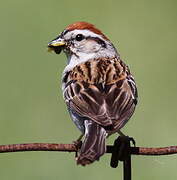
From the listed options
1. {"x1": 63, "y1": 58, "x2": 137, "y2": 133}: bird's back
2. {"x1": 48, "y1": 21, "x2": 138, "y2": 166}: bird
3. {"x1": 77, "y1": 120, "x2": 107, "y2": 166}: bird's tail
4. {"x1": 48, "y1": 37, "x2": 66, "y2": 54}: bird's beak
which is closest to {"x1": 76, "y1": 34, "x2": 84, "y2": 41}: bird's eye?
{"x1": 48, "y1": 21, "x2": 138, "y2": 166}: bird

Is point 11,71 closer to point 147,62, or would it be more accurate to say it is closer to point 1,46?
point 1,46

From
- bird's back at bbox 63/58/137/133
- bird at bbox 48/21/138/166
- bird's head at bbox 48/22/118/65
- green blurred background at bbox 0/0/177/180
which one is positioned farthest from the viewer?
green blurred background at bbox 0/0/177/180

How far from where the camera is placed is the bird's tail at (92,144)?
4410 mm

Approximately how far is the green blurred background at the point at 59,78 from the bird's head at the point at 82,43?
1.08 m

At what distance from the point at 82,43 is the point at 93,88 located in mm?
1169

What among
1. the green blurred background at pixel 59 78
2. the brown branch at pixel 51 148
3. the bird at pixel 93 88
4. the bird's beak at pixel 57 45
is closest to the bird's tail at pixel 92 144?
the bird at pixel 93 88

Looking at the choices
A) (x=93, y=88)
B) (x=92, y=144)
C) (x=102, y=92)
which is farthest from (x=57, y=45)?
(x=92, y=144)

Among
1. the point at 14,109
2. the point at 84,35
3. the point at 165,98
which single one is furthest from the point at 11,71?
the point at 84,35

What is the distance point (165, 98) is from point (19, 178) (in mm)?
2032

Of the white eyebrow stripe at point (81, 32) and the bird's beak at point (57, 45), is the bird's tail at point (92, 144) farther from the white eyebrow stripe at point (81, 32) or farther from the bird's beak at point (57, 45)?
the white eyebrow stripe at point (81, 32)

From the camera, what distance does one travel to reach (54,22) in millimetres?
10539

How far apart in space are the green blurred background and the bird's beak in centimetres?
120

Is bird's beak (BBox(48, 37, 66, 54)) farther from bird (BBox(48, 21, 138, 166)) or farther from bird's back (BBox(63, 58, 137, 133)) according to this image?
bird's back (BBox(63, 58, 137, 133))

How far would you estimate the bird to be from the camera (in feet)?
16.3
